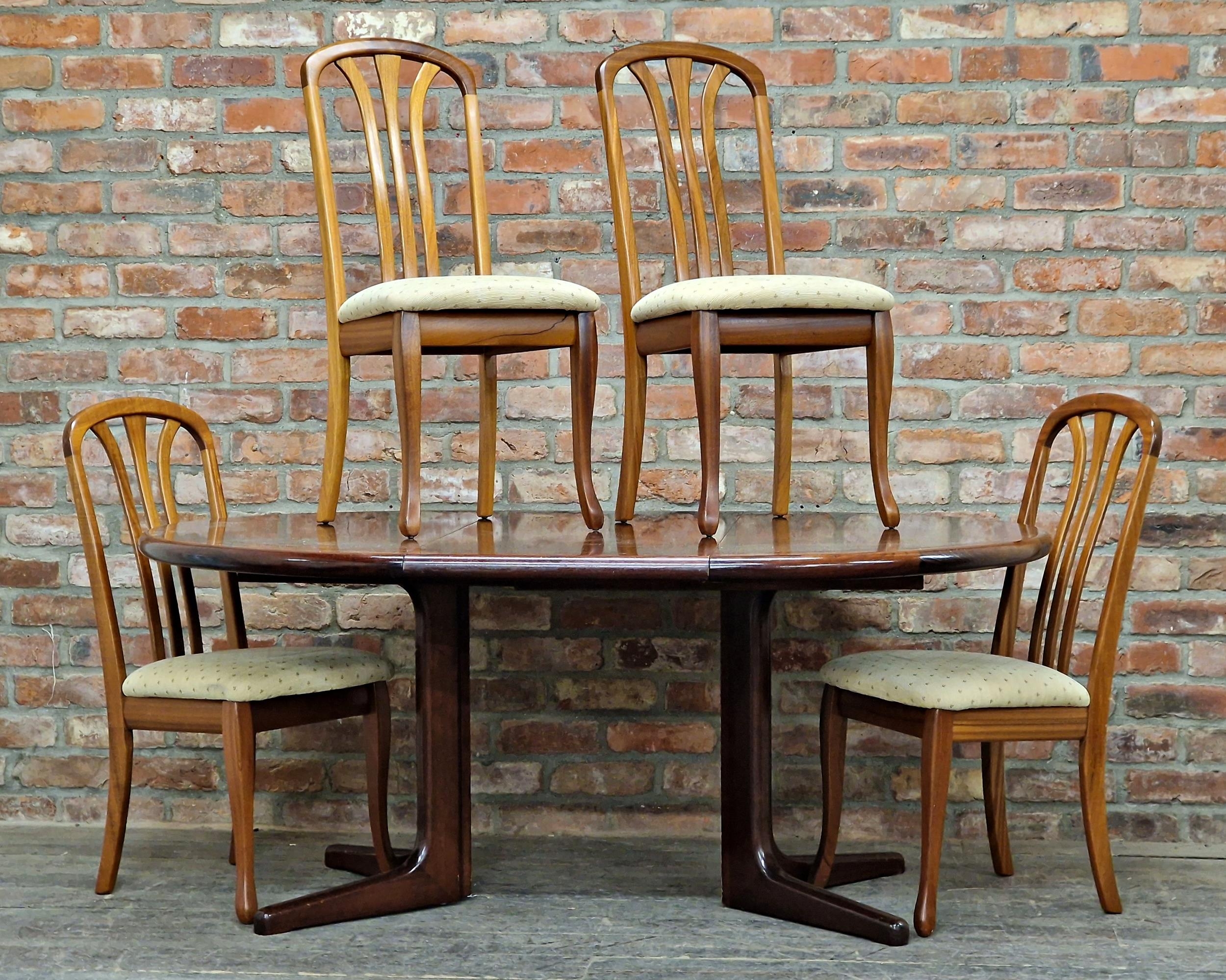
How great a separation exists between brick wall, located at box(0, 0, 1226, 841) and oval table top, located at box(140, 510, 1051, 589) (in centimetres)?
51

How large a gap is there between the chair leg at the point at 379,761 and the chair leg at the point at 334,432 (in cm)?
34

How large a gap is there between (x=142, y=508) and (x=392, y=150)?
973 mm

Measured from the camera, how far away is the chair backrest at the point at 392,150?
2402 millimetres

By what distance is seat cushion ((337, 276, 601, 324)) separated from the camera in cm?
206

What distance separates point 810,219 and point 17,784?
212 centimetres

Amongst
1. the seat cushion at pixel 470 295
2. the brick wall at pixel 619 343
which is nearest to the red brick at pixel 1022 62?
the brick wall at pixel 619 343

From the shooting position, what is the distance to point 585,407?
2248 millimetres

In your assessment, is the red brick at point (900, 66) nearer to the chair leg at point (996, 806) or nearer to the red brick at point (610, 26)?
the red brick at point (610, 26)

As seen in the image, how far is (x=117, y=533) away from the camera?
2816mm

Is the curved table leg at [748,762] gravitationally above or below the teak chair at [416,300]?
below

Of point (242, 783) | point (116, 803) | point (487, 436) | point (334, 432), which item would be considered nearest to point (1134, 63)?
point (487, 436)

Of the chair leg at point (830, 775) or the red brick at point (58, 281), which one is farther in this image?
the red brick at point (58, 281)

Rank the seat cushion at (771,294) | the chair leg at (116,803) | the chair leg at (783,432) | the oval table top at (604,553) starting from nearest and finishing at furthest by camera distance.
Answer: the oval table top at (604,553) < the seat cushion at (771,294) < the chair leg at (116,803) < the chair leg at (783,432)

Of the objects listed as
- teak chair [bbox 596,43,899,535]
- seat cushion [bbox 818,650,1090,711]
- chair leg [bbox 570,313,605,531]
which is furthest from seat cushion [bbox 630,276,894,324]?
seat cushion [bbox 818,650,1090,711]
